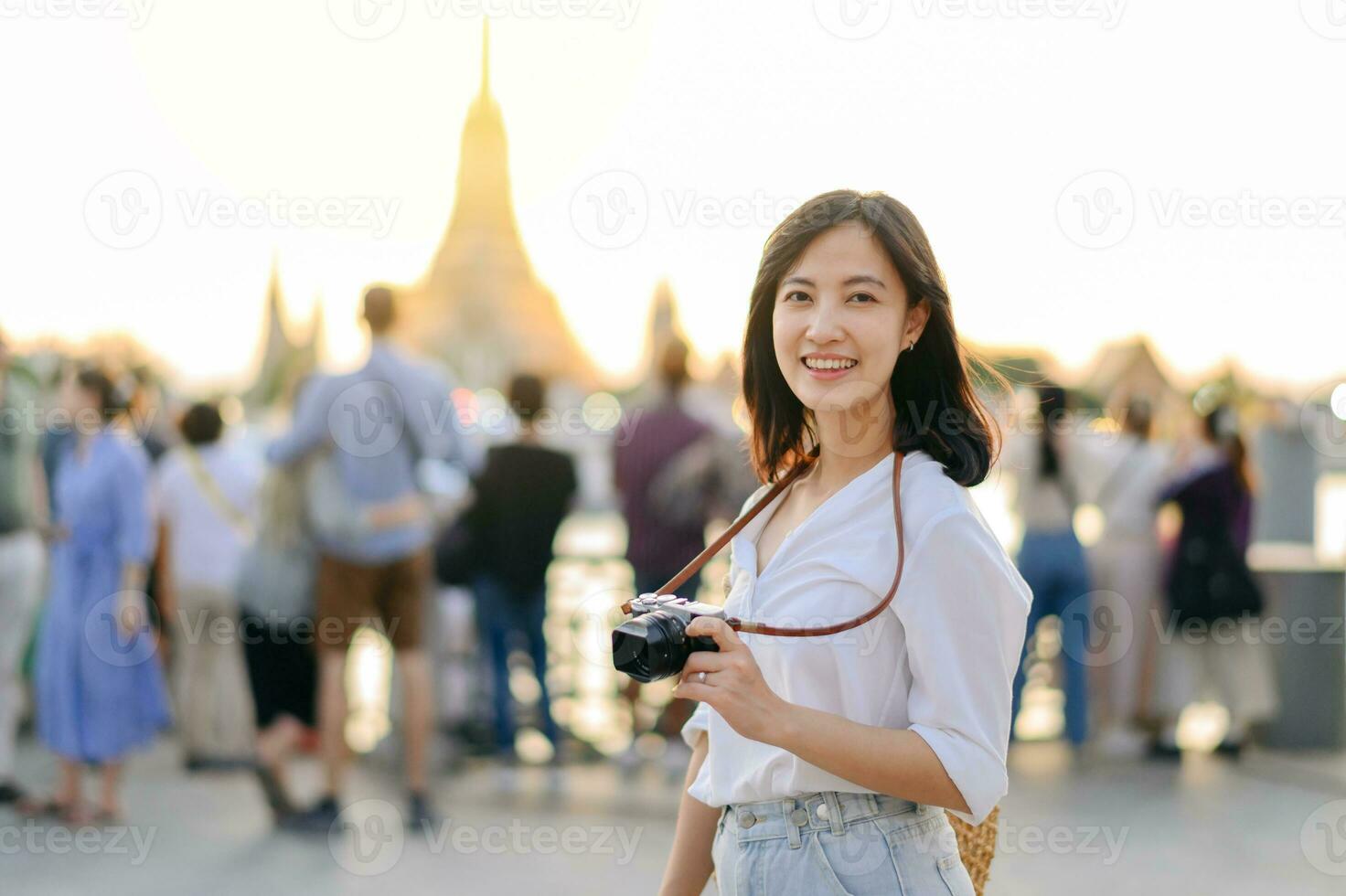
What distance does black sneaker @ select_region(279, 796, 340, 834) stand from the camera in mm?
5422

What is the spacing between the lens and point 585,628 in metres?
6.94

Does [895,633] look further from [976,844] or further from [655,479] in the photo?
[655,479]

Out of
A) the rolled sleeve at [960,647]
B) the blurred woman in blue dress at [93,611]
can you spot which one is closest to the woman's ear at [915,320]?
the rolled sleeve at [960,647]

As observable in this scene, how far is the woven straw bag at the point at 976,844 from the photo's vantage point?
Result: 5.73 feet

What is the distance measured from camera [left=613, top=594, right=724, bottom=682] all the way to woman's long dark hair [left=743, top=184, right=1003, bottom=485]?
38cm

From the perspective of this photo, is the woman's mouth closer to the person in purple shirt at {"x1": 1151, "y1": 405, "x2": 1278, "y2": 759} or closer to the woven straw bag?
the woven straw bag

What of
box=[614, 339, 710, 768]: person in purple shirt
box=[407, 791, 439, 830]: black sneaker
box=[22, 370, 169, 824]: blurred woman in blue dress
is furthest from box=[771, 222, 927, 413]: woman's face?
box=[22, 370, 169, 824]: blurred woman in blue dress

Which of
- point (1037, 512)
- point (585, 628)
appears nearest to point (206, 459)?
point (585, 628)

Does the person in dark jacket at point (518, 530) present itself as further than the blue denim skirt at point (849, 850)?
Yes

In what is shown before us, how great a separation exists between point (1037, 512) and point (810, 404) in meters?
5.07

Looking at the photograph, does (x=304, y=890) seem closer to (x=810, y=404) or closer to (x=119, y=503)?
(x=119, y=503)

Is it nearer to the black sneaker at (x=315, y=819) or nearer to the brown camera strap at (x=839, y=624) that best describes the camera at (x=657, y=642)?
the brown camera strap at (x=839, y=624)

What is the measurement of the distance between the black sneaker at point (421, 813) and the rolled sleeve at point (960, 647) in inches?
170

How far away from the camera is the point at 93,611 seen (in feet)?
18.3
